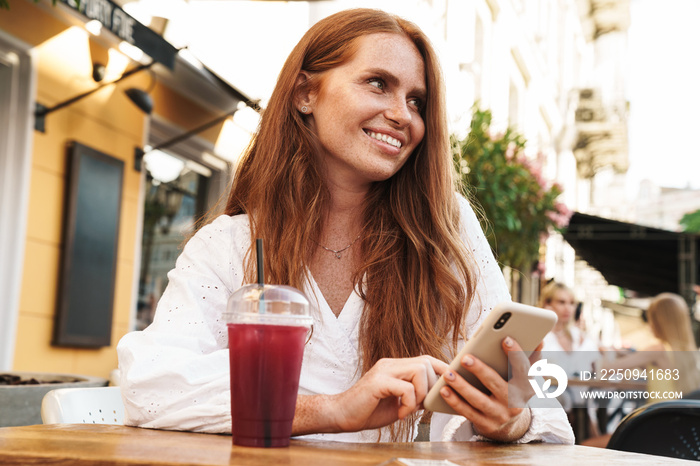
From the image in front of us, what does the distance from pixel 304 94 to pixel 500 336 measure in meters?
1.01

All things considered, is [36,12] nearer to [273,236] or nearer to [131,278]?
[131,278]

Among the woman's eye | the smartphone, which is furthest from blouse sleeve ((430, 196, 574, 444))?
the woman's eye

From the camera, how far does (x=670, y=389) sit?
2160mm

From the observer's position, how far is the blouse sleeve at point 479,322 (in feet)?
4.37

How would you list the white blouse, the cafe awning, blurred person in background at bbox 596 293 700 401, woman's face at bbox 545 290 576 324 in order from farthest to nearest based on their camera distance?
the cafe awning
woman's face at bbox 545 290 576 324
blurred person in background at bbox 596 293 700 401
the white blouse

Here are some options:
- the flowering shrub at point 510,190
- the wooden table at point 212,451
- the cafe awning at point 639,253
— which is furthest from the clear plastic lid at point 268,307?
the cafe awning at point 639,253

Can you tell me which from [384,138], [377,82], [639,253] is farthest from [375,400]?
[639,253]

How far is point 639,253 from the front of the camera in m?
13.7

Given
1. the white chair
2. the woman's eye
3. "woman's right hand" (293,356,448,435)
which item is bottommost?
the white chair

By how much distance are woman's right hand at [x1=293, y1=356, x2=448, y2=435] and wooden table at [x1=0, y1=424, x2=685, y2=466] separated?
0.11 feet

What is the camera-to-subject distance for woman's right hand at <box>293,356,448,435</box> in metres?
1.07

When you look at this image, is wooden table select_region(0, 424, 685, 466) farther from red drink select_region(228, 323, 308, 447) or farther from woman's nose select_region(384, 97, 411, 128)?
woman's nose select_region(384, 97, 411, 128)

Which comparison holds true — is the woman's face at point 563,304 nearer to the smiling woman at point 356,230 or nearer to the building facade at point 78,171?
the building facade at point 78,171

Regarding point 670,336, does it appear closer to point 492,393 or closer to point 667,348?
point 667,348
